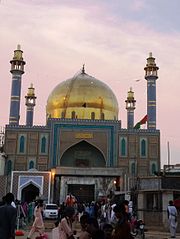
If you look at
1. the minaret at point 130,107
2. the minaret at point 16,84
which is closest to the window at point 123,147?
the minaret at point 16,84

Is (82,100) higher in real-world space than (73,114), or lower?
higher

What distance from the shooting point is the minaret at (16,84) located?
33406mm

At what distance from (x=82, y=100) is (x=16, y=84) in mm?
5846

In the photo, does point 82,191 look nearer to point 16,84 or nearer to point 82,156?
point 82,156

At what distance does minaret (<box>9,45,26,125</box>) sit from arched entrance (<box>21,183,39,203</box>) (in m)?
6.51

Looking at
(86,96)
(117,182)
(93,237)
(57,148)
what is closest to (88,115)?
(86,96)

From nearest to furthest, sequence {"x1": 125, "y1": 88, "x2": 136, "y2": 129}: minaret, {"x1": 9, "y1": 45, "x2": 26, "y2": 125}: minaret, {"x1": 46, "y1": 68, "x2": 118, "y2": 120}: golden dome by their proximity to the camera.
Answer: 1. {"x1": 9, "y1": 45, "x2": 26, "y2": 125}: minaret
2. {"x1": 46, "y1": 68, "x2": 118, "y2": 120}: golden dome
3. {"x1": 125, "y1": 88, "x2": 136, "y2": 129}: minaret

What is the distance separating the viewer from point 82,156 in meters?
32.8

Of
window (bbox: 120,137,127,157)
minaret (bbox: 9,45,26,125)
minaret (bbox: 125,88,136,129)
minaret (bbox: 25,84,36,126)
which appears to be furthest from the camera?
minaret (bbox: 125,88,136,129)

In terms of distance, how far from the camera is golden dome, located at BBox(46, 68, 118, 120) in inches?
1389

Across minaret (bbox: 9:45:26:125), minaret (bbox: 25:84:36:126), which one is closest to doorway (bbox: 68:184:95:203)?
minaret (bbox: 9:45:26:125)

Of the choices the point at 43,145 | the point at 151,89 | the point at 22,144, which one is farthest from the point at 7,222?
the point at 151,89

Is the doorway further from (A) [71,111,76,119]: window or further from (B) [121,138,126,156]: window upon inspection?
(A) [71,111,76,119]: window

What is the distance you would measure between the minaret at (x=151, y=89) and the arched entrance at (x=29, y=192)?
10973mm
